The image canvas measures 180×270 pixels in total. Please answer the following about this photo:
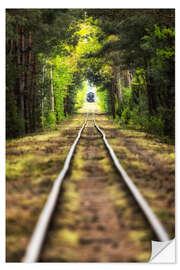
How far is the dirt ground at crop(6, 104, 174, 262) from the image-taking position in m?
3.21

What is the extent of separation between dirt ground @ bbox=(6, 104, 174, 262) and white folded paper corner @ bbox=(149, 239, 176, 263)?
0.09 metres

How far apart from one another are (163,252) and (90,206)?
1.23 meters

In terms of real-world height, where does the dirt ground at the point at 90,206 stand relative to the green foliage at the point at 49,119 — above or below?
below

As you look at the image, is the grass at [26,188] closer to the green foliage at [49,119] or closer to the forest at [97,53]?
the forest at [97,53]

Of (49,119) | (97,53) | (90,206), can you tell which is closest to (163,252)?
(90,206)

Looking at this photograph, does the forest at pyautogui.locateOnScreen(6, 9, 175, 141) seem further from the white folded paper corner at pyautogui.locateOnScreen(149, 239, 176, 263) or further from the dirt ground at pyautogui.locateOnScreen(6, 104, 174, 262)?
the white folded paper corner at pyautogui.locateOnScreen(149, 239, 176, 263)

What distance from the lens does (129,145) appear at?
11195 millimetres

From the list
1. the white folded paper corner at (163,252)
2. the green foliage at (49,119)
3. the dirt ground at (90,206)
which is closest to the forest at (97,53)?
the green foliage at (49,119)

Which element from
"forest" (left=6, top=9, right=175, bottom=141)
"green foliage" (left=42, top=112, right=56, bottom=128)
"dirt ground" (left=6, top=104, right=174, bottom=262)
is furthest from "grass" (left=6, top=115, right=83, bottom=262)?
"green foliage" (left=42, top=112, right=56, bottom=128)

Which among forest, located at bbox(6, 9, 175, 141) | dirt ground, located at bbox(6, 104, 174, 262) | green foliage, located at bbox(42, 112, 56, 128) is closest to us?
dirt ground, located at bbox(6, 104, 174, 262)

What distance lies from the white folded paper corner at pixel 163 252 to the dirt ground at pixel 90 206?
0.30 feet

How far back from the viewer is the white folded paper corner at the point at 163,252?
3.35 metres

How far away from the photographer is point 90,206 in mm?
4543

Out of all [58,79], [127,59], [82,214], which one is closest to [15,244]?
[82,214]
